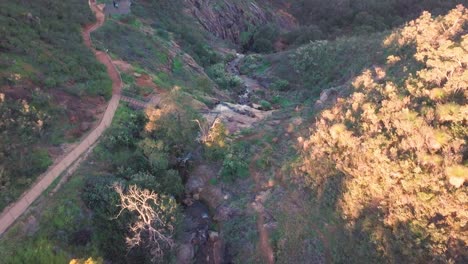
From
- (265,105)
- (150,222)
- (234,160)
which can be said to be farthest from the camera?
(265,105)

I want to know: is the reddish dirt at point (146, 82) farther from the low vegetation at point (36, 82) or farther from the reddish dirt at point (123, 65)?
the low vegetation at point (36, 82)

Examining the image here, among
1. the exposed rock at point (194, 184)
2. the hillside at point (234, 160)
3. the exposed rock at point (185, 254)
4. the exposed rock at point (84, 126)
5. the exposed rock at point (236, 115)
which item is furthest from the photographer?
the exposed rock at point (236, 115)

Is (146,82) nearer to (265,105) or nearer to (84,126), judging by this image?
(84,126)

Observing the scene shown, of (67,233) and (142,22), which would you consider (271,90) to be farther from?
(67,233)

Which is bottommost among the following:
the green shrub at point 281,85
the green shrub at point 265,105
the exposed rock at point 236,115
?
the exposed rock at point 236,115

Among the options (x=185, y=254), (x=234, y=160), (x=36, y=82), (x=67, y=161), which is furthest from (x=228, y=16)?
(x=185, y=254)

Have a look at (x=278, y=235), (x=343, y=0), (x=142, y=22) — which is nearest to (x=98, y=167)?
(x=278, y=235)

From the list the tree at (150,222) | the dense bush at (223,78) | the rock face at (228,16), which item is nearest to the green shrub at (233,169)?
the tree at (150,222)
